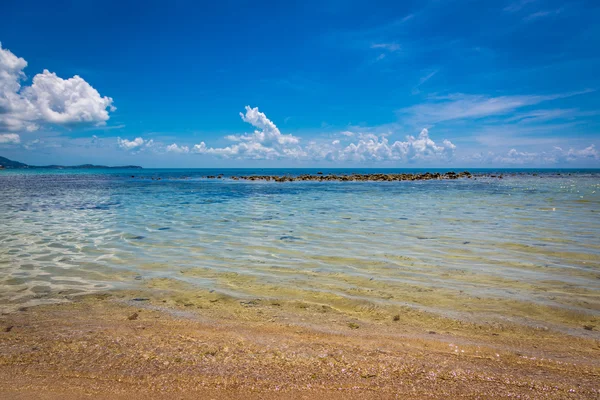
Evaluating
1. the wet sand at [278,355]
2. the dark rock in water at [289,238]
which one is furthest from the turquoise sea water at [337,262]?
the wet sand at [278,355]

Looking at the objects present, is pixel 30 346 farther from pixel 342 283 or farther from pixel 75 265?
pixel 342 283

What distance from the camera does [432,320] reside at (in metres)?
5.68

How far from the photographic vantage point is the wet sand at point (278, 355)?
3738 millimetres

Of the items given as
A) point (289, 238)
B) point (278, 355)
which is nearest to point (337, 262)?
point (289, 238)

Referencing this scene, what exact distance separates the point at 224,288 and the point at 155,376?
3.34 metres

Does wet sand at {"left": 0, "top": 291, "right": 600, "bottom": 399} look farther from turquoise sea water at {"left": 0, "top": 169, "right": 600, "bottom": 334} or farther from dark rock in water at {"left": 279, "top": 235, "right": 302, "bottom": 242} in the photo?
dark rock in water at {"left": 279, "top": 235, "right": 302, "bottom": 242}

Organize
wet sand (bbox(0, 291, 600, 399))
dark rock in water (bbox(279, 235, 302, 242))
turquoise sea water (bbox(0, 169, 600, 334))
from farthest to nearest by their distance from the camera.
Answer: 1. dark rock in water (bbox(279, 235, 302, 242))
2. turquoise sea water (bbox(0, 169, 600, 334))
3. wet sand (bbox(0, 291, 600, 399))

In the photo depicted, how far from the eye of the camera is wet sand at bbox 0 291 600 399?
3.74 m

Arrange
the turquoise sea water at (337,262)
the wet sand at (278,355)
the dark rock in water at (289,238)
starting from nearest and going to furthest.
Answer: the wet sand at (278,355) → the turquoise sea water at (337,262) → the dark rock in water at (289,238)

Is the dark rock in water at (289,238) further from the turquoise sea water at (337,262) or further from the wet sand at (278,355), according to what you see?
the wet sand at (278,355)

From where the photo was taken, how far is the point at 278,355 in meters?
4.48

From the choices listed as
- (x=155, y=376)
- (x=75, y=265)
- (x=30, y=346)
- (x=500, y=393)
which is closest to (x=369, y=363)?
(x=500, y=393)

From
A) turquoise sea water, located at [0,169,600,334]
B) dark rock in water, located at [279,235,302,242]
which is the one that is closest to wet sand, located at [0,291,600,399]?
turquoise sea water, located at [0,169,600,334]

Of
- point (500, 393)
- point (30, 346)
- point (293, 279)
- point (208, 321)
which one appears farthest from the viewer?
point (293, 279)
